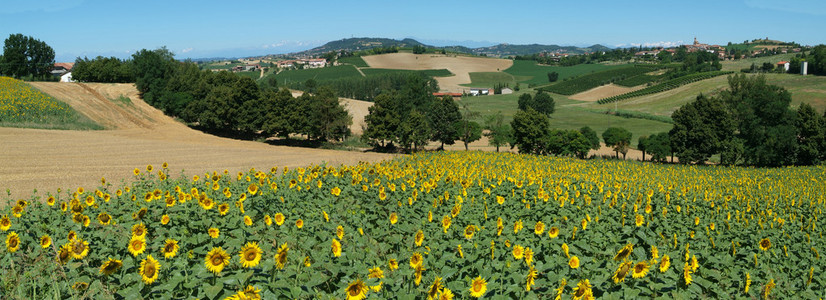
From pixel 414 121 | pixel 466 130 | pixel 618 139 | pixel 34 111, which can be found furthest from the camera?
pixel 618 139

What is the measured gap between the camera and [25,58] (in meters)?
79.6

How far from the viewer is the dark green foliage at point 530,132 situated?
158 ft

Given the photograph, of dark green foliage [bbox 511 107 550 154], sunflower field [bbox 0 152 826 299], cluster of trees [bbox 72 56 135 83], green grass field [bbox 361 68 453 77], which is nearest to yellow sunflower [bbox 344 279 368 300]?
sunflower field [bbox 0 152 826 299]

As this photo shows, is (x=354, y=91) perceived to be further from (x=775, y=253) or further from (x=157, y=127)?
(x=775, y=253)

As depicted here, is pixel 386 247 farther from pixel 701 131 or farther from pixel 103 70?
pixel 103 70

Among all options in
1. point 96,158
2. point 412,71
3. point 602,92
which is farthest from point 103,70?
point 602,92

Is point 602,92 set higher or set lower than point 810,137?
higher

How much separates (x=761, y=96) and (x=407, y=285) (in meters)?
62.3

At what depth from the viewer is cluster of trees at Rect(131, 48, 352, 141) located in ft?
163

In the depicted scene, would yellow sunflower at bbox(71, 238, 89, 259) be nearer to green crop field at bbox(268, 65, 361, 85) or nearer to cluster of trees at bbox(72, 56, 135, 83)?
cluster of trees at bbox(72, 56, 135, 83)

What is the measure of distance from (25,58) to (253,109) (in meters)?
54.8

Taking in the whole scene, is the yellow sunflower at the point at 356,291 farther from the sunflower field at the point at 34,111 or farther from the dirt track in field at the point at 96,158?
the sunflower field at the point at 34,111

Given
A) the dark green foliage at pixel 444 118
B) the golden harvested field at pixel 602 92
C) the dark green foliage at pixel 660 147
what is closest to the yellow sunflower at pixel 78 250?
the dark green foliage at pixel 444 118

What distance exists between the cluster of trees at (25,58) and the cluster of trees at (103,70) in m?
5.05
